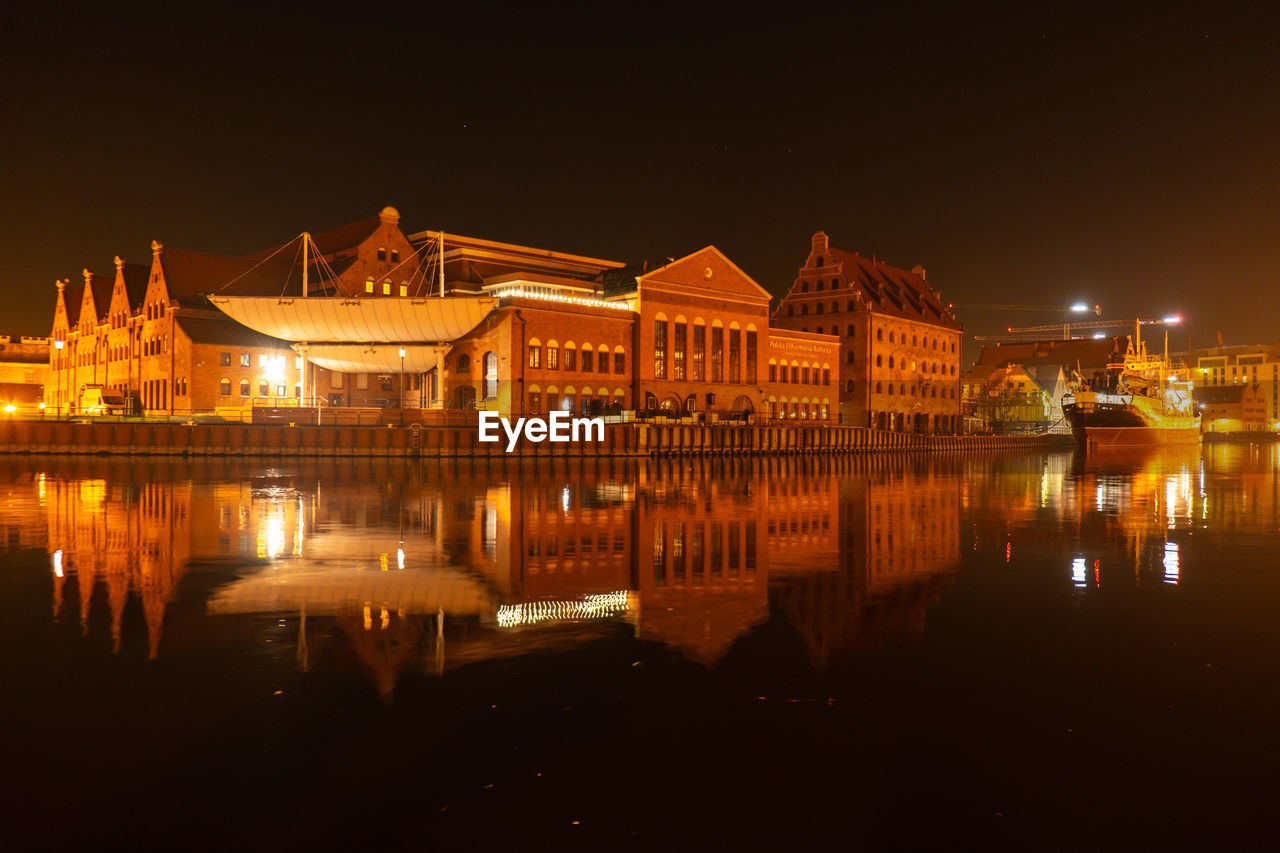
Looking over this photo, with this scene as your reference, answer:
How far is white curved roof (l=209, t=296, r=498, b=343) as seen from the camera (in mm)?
59188

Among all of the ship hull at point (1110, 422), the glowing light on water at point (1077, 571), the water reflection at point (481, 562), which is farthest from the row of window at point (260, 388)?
the ship hull at point (1110, 422)

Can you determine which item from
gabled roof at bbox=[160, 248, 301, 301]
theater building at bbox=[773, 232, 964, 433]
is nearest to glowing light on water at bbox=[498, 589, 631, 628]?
gabled roof at bbox=[160, 248, 301, 301]

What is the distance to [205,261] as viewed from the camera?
7269 centimetres

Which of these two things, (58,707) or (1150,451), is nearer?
(58,707)

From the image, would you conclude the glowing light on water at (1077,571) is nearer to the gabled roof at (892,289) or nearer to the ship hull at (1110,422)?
the ship hull at (1110,422)

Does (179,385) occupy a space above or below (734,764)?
above

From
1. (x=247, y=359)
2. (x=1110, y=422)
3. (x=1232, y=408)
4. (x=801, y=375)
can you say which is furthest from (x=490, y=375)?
(x=1232, y=408)

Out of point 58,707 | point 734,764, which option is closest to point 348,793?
point 734,764

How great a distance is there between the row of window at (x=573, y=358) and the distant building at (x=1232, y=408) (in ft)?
475

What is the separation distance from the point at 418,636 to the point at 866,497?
23188 mm

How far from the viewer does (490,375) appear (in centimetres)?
6278

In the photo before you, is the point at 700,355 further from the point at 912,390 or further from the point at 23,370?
the point at 23,370

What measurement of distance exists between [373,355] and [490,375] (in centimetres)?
887

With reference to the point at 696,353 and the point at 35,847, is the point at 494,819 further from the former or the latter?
the point at 696,353
